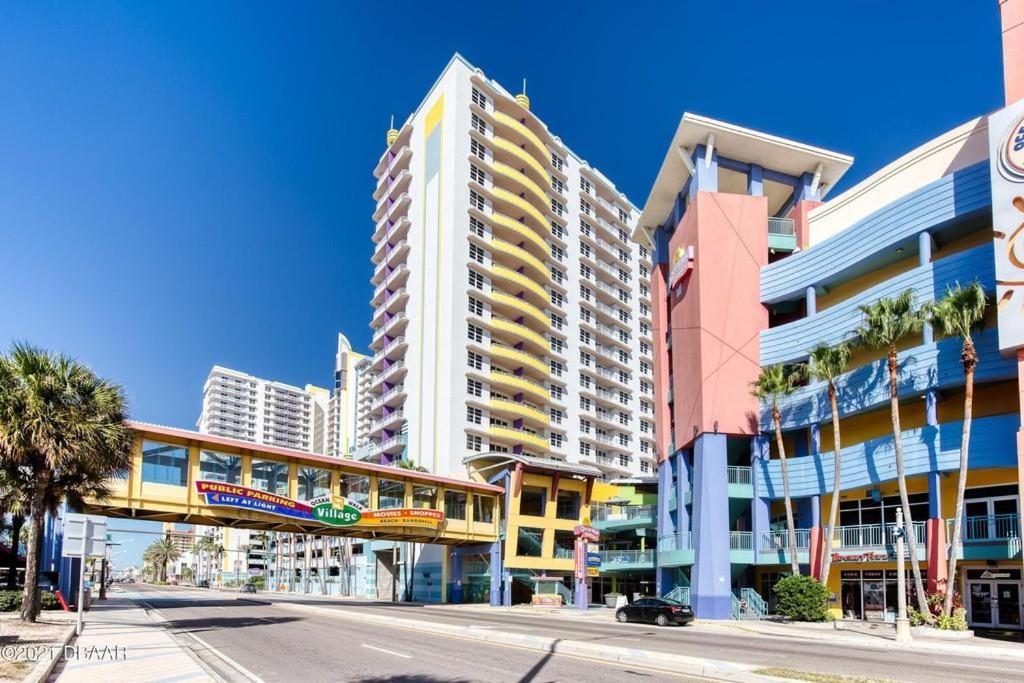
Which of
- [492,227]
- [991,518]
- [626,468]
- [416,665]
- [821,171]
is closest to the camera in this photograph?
[416,665]

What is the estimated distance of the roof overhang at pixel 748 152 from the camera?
4950cm

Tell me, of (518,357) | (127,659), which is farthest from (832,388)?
(518,357)

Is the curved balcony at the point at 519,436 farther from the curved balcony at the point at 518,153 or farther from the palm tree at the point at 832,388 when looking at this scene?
the palm tree at the point at 832,388

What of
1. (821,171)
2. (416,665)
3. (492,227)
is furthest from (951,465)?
(492,227)

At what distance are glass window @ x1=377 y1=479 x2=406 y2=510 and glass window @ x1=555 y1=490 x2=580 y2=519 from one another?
46.6 feet

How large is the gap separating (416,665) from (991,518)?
27.4 metres

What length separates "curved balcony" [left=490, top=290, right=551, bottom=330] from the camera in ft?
276

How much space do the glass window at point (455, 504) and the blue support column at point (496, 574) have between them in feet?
10.6

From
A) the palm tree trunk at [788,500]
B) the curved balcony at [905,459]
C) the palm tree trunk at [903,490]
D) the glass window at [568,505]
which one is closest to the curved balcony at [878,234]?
the palm tree trunk at [903,490]

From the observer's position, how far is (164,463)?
39.8m

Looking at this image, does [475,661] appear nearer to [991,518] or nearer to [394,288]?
[991,518]

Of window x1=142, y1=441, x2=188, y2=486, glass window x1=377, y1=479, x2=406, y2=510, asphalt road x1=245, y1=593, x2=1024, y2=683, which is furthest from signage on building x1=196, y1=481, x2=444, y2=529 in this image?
asphalt road x1=245, y1=593, x2=1024, y2=683

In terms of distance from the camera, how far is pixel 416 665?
16750 millimetres

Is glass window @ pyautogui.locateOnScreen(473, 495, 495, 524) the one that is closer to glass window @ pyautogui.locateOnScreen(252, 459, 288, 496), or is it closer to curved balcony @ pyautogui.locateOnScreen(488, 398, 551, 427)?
glass window @ pyautogui.locateOnScreen(252, 459, 288, 496)
